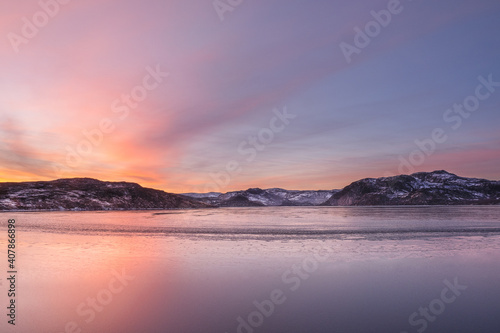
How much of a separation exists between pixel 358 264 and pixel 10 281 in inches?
960

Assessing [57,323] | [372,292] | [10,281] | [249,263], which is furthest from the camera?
[249,263]

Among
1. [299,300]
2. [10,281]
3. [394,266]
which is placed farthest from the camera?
[394,266]

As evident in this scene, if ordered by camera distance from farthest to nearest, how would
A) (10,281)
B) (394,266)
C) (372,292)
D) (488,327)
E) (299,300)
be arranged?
1. (394,266)
2. (10,281)
3. (372,292)
4. (299,300)
5. (488,327)

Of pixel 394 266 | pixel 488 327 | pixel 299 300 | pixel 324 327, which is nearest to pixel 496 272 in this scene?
pixel 394 266

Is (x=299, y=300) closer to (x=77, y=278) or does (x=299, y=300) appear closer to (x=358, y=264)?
(x=358, y=264)

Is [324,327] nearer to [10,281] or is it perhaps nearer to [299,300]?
[299,300]

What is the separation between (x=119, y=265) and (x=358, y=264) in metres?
19.1

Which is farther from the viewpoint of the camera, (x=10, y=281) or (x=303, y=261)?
(x=303, y=261)

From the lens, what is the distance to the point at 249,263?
27.5m

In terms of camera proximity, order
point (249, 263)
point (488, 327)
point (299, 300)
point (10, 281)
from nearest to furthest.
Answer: point (488, 327)
point (299, 300)
point (10, 281)
point (249, 263)

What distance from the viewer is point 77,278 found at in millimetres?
21953

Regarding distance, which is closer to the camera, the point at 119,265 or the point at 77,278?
the point at 77,278

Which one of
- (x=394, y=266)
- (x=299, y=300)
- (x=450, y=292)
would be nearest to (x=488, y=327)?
(x=450, y=292)

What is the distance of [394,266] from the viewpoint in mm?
25438
